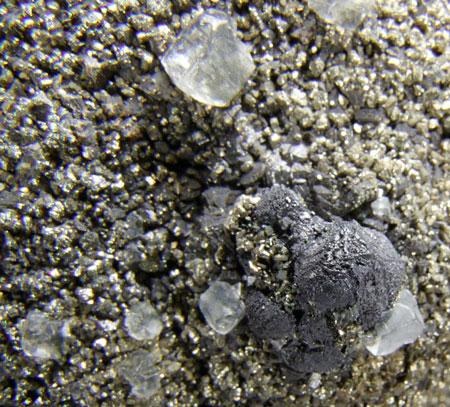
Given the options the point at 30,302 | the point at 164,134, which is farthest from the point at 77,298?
the point at 164,134

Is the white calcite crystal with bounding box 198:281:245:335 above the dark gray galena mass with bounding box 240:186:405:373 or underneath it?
underneath

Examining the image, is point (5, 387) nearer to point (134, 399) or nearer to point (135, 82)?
point (134, 399)

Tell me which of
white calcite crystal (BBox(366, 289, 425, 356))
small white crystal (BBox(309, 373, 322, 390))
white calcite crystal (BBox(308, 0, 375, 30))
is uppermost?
white calcite crystal (BBox(308, 0, 375, 30))

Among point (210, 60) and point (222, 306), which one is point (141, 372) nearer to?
point (222, 306)

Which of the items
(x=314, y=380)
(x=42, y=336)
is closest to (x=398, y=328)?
(x=314, y=380)

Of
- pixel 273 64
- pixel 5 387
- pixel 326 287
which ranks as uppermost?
pixel 273 64

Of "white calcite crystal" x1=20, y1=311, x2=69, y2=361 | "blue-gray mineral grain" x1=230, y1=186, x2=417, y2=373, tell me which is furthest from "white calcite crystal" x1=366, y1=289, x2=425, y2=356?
"white calcite crystal" x1=20, y1=311, x2=69, y2=361

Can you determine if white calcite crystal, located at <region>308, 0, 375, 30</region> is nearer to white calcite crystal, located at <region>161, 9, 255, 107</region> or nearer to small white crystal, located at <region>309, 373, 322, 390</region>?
white calcite crystal, located at <region>161, 9, 255, 107</region>
